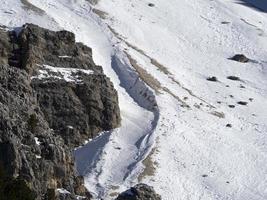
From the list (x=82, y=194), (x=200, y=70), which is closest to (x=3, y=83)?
(x=82, y=194)

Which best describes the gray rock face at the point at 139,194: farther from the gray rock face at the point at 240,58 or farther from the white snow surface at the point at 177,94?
the gray rock face at the point at 240,58

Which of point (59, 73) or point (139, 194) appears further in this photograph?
point (59, 73)

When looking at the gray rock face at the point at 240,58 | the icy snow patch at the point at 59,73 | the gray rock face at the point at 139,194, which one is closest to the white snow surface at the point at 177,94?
the gray rock face at the point at 240,58

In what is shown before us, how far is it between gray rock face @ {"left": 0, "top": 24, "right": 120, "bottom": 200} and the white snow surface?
1767mm

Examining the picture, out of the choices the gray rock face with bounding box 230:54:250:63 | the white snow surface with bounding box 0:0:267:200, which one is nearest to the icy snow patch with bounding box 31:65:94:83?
the white snow surface with bounding box 0:0:267:200

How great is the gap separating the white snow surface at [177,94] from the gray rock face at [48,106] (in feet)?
5.80

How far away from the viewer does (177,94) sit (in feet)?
207

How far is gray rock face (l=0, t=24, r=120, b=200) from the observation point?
120 feet

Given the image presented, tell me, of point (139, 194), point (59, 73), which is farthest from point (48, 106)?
point (139, 194)

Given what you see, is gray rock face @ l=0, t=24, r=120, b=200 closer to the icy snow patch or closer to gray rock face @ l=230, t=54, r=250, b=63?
the icy snow patch

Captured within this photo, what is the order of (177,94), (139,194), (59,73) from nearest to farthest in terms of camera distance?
(139,194) → (59,73) → (177,94)

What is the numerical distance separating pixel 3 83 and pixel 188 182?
13205mm

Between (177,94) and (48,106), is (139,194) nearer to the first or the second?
(48,106)

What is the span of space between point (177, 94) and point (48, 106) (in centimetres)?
1691
